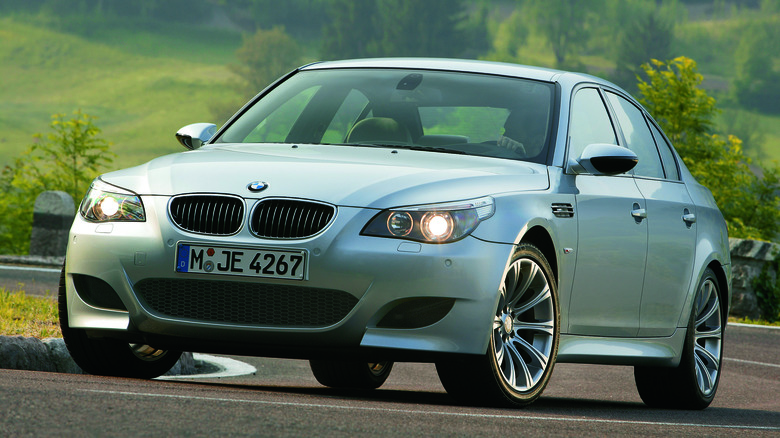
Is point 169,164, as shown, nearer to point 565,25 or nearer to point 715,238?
point 715,238

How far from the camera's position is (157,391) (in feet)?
15.7

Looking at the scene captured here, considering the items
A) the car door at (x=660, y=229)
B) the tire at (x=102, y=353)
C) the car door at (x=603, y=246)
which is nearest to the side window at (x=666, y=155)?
the car door at (x=660, y=229)

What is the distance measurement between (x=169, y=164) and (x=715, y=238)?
3.77 metres

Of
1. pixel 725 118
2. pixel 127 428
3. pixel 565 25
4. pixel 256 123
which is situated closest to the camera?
pixel 127 428

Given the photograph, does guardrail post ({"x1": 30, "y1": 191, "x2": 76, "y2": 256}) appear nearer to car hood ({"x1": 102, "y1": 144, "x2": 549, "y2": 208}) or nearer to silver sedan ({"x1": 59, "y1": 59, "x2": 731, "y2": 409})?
silver sedan ({"x1": 59, "y1": 59, "x2": 731, "y2": 409})

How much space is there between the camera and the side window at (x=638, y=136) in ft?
23.4

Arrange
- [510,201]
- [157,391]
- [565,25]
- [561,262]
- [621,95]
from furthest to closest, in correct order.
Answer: [565,25] < [621,95] < [561,262] < [510,201] < [157,391]

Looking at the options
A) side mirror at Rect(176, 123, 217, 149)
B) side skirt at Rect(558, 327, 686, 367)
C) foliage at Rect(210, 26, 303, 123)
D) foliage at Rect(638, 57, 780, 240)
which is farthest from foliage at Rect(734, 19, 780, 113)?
side mirror at Rect(176, 123, 217, 149)

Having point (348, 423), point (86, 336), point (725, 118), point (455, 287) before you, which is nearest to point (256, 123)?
point (86, 336)

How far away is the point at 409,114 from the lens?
637 cm

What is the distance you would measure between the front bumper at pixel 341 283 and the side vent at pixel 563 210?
0.65 meters

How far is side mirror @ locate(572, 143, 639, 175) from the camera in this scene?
6004mm

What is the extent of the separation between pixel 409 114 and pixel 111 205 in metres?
1.77

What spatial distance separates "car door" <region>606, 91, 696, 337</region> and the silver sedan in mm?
19
